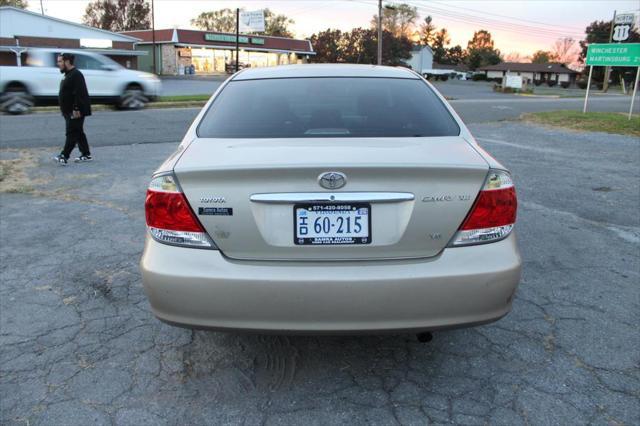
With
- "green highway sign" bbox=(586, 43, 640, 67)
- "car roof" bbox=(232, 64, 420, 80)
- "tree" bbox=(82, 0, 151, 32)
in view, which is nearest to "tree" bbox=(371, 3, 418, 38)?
"tree" bbox=(82, 0, 151, 32)

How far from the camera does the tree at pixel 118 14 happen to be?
8638cm

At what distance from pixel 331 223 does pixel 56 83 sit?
17550 millimetres

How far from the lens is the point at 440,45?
12975cm

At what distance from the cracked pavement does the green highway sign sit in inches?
587

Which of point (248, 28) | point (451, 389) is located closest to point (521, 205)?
point (451, 389)

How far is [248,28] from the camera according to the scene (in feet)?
176

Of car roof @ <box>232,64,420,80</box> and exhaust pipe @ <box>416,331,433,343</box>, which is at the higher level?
car roof @ <box>232,64,420,80</box>

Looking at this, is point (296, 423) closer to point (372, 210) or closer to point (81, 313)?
point (372, 210)

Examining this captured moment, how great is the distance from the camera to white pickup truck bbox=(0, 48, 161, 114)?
16.2m

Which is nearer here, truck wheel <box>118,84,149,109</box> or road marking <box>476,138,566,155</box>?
road marking <box>476,138,566,155</box>

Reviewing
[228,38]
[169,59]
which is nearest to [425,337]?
[169,59]

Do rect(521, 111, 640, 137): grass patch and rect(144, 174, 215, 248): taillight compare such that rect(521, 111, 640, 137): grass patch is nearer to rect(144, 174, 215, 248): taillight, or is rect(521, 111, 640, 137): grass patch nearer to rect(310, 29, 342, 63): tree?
rect(144, 174, 215, 248): taillight

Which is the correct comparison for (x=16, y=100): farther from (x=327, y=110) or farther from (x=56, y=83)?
(x=327, y=110)

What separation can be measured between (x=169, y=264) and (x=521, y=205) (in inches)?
194
